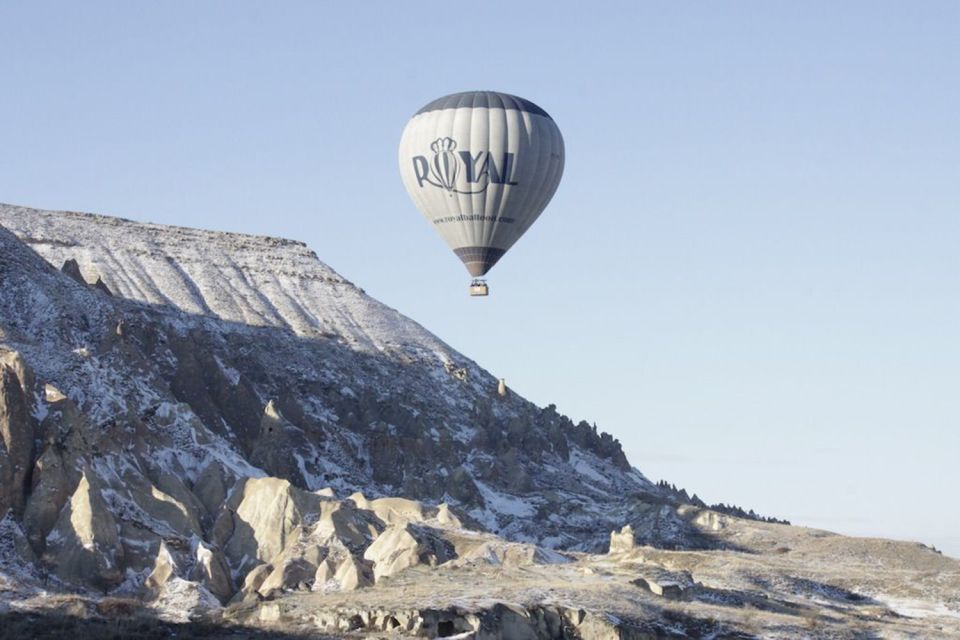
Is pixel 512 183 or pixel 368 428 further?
pixel 368 428

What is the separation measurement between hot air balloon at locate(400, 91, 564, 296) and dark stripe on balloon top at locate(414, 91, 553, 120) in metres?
0.06

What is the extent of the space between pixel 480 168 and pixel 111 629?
194 ft

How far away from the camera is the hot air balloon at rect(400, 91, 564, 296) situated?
12556cm

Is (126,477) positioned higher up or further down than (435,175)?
further down

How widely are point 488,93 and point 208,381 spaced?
70428 mm

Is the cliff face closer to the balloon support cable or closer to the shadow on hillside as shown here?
the balloon support cable

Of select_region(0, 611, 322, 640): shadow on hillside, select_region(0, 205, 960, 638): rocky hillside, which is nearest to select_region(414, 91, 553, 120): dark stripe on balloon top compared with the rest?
select_region(0, 205, 960, 638): rocky hillside

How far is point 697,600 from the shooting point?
93.9 metres

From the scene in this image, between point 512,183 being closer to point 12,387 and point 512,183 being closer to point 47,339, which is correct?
point 12,387

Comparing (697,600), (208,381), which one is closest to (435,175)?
(697,600)

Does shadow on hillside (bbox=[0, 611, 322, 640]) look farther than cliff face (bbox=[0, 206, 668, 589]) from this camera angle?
No

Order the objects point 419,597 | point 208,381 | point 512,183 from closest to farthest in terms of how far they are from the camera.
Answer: point 419,597 → point 512,183 → point 208,381

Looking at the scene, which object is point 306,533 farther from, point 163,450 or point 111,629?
point 111,629

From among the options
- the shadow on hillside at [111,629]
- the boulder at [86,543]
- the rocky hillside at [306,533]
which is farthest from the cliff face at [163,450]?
the shadow on hillside at [111,629]
